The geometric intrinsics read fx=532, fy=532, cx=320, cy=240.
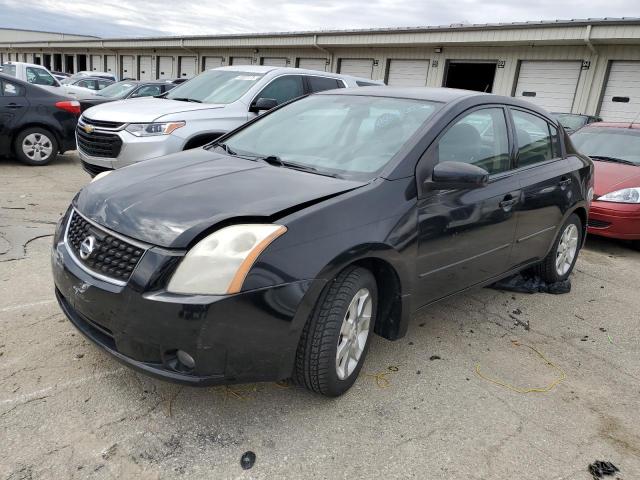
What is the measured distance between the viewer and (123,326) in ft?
7.56

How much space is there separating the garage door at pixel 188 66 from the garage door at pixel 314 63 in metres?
8.29

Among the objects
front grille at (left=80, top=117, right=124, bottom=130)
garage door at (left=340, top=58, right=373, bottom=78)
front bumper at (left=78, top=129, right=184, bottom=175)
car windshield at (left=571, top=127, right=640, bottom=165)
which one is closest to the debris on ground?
front bumper at (left=78, top=129, right=184, bottom=175)

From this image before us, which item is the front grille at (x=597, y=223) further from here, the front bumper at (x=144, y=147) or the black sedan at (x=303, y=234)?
the front bumper at (x=144, y=147)

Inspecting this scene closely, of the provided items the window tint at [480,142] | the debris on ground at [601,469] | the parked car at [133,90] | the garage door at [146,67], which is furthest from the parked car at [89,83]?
the debris on ground at [601,469]

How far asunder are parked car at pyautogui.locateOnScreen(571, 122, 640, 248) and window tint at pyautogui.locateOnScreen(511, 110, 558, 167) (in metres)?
2.22

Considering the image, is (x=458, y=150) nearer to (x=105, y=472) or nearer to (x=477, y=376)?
(x=477, y=376)

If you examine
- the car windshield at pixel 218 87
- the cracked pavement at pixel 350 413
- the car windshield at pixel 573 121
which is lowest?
the cracked pavement at pixel 350 413

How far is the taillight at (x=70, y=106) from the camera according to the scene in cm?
870

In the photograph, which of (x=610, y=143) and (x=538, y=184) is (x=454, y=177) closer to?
(x=538, y=184)

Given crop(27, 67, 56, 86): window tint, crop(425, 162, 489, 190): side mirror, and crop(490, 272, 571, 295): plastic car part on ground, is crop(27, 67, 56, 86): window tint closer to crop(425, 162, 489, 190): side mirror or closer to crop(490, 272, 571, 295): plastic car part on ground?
crop(490, 272, 571, 295): plastic car part on ground

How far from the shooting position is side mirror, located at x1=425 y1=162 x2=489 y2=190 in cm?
295

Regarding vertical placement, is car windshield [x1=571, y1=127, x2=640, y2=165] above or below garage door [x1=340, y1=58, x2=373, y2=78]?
below

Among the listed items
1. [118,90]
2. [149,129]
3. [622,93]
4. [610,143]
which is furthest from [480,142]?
[118,90]

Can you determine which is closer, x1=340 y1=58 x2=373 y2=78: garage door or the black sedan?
the black sedan
